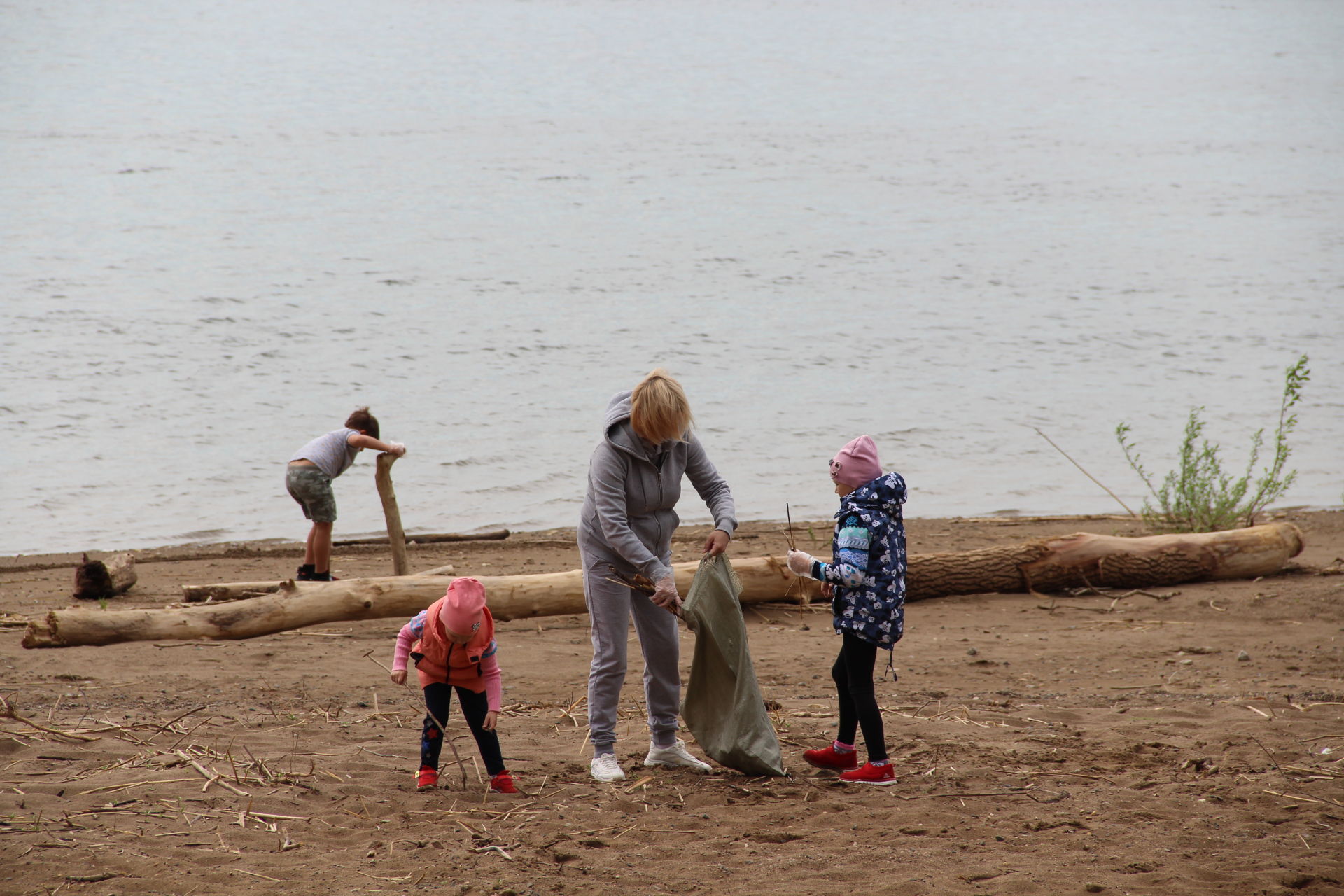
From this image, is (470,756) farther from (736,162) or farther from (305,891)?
(736,162)

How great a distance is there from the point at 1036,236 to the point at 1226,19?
28225 mm

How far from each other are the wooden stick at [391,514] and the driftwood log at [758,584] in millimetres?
670

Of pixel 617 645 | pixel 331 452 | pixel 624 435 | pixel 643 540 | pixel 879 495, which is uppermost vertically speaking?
pixel 624 435

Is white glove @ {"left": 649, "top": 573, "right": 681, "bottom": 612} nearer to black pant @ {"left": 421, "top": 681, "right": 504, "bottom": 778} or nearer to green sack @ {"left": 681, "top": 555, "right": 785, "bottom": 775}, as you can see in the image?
green sack @ {"left": 681, "top": 555, "right": 785, "bottom": 775}

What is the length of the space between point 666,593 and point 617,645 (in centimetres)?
40

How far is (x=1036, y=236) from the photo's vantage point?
35.1 m

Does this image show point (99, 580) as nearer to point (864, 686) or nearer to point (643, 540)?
point (643, 540)

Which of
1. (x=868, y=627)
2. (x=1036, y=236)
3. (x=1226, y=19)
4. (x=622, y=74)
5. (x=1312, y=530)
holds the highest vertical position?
(x=1226, y=19)

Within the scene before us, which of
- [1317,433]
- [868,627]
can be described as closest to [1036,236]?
[1317,433]

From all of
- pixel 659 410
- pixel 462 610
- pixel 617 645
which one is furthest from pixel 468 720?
pixel 659 410

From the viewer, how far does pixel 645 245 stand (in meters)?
31.7

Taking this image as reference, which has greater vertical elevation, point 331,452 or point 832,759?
point 331,452

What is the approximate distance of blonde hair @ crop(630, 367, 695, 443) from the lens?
412 cm

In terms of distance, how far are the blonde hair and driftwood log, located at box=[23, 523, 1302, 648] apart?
138 inches
